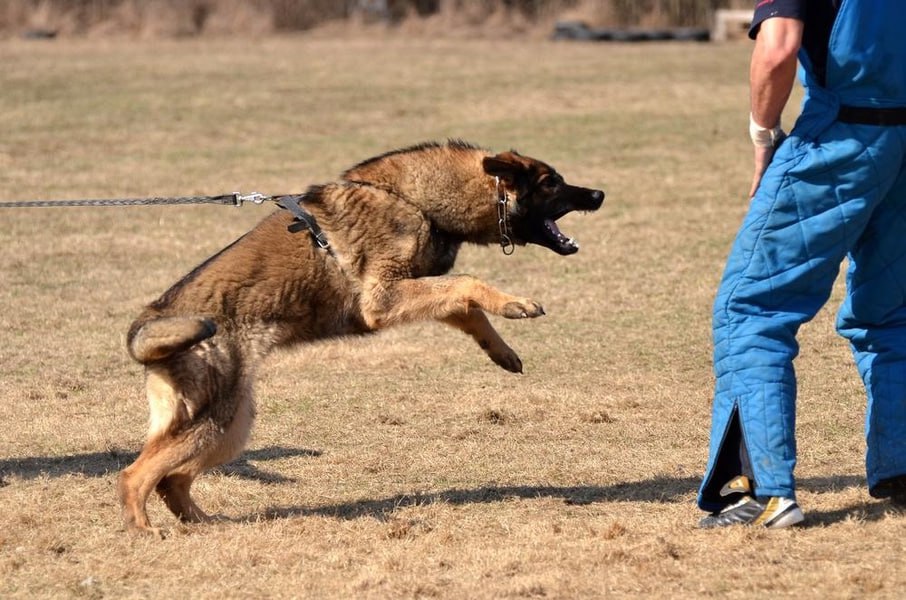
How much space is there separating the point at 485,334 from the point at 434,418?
112 centimetres

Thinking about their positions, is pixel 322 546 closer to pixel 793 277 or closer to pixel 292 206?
pixel 292 206

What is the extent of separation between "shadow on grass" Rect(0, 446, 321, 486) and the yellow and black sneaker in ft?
6.85

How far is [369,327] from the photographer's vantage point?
5879 mm

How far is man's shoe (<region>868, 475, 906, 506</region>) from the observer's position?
5.11m

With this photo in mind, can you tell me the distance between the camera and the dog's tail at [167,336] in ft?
16.6

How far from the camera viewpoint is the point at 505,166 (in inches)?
235

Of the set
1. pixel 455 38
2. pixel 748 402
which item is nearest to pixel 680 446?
pixel 748 402

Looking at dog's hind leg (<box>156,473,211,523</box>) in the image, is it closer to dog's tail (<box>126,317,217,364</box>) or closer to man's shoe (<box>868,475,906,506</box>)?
dog's tail (<box>126,317,217,364</box>)

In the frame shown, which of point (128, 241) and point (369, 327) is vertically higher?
point (369, 327)

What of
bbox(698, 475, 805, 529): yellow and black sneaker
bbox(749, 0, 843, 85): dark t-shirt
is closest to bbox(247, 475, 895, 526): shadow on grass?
bbox(698, 475, 805, 529): yellow and black sneaker

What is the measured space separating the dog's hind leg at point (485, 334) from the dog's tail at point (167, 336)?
1327 millimetres

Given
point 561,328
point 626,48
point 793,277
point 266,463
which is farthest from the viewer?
point 626,48

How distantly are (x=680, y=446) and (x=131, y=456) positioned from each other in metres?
2.74

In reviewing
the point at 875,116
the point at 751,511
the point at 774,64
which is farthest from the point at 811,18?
the point at 751,511
